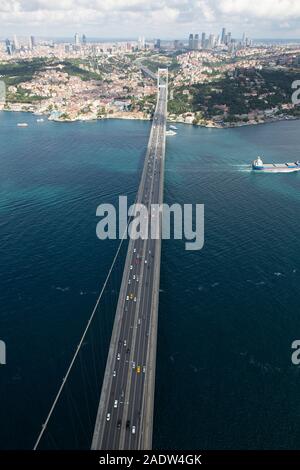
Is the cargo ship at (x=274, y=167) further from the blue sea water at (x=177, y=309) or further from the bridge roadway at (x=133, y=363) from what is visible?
the bridge roadway at (x=133, y=363)

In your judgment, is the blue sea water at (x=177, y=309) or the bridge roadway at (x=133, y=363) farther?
the blue sea water at (x=177, y=309)

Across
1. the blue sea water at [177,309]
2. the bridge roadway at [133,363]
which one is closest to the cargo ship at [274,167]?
the blue sea water at [177,309]

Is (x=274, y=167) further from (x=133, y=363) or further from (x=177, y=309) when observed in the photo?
(x=133, y=363)

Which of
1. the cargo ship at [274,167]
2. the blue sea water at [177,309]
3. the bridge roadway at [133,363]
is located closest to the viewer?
the bridge roadway at [133,363]

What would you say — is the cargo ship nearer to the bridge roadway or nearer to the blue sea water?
the blue sea water

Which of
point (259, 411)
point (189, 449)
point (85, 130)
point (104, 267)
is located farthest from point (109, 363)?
point (85, 130)
